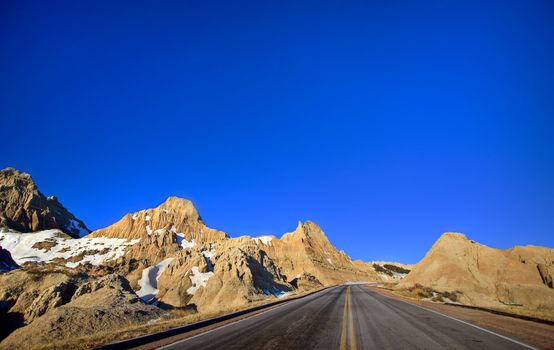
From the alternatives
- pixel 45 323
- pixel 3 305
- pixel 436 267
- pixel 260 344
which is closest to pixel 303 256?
pixel 436 267

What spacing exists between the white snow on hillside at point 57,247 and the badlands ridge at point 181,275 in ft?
1.51

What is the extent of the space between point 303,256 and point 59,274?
4013 inches

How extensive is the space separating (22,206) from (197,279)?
15874 centimetres

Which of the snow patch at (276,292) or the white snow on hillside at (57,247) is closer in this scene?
the snow patch at (276,292)

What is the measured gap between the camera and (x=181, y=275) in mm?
76000

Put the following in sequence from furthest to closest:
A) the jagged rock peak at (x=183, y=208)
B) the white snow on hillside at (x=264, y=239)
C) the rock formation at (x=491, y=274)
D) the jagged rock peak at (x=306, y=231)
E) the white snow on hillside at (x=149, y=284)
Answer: the jagged rock peak at (x=183, y=208) → the jagged rock peak at (x=306, y=231) → the white snow on hillside at (x=264, y=239) → the white snow on hillside at (x=149, y=284) → the rock formation at (x=491, y=274)

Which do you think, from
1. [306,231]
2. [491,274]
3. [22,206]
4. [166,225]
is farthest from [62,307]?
[22,206]

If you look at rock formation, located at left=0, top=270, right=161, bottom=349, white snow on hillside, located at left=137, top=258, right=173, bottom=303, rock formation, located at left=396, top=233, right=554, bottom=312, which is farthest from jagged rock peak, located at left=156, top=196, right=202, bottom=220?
rock formation, located at left=396, top=233, right=554, bottom=312

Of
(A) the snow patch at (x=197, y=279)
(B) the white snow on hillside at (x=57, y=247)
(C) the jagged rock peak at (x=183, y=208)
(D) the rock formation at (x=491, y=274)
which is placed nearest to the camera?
(D) the rock formation at (x=491, y=274)

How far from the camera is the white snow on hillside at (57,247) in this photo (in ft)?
468

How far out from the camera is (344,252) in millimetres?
173750

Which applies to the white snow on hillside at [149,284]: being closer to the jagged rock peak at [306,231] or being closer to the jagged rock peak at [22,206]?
the jagged rock peak at [306,231]

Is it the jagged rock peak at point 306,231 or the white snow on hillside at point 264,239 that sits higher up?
the jagged rock peak at point 306,231

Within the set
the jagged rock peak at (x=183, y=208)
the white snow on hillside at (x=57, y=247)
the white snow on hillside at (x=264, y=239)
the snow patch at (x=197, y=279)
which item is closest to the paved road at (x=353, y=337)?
the snow patch at (x=197, y=279)
